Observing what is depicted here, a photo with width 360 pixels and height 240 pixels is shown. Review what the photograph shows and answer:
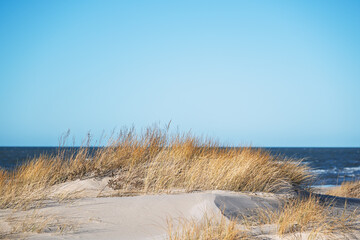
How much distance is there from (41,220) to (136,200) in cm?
141

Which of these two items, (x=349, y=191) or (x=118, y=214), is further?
(x=349, y=191)

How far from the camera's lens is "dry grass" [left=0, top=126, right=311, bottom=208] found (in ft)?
19.0

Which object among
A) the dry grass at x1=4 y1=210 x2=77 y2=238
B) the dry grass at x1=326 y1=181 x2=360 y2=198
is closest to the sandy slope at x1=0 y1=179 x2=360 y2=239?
the dry grass at x1=4 y1=210 x2=77 y2=238

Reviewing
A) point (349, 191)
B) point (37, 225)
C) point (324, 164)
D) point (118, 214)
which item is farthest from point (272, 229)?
point (324, 164)

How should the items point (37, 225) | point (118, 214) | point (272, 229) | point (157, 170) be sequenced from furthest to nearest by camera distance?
point (157, 170), point (118, 214), point (272, 229), point (37, 225)

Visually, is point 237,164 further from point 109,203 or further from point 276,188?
point 109,203

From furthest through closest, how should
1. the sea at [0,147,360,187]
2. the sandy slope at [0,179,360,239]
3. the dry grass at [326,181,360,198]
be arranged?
the sea at [0,147,360,187]
the dry grass at [326,181,360,198]
the sandy slope at [0,179,360,239]

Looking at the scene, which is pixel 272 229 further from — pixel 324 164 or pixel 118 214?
pixel 324 164

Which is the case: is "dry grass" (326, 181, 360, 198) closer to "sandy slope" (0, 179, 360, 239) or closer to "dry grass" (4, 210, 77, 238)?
"sandy slope" (0, 179, 360, 239)

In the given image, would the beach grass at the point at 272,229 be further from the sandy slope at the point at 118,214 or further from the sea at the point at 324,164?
the sea at the point at 324,164

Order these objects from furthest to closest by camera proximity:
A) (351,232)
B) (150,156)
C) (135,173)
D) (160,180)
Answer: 1. (150,156)
2. (135,173)
3. (160,180)
4. (351,232)

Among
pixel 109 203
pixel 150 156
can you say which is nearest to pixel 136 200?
pixel 109 203

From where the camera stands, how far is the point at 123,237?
11.6 feet

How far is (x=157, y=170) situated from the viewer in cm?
621
